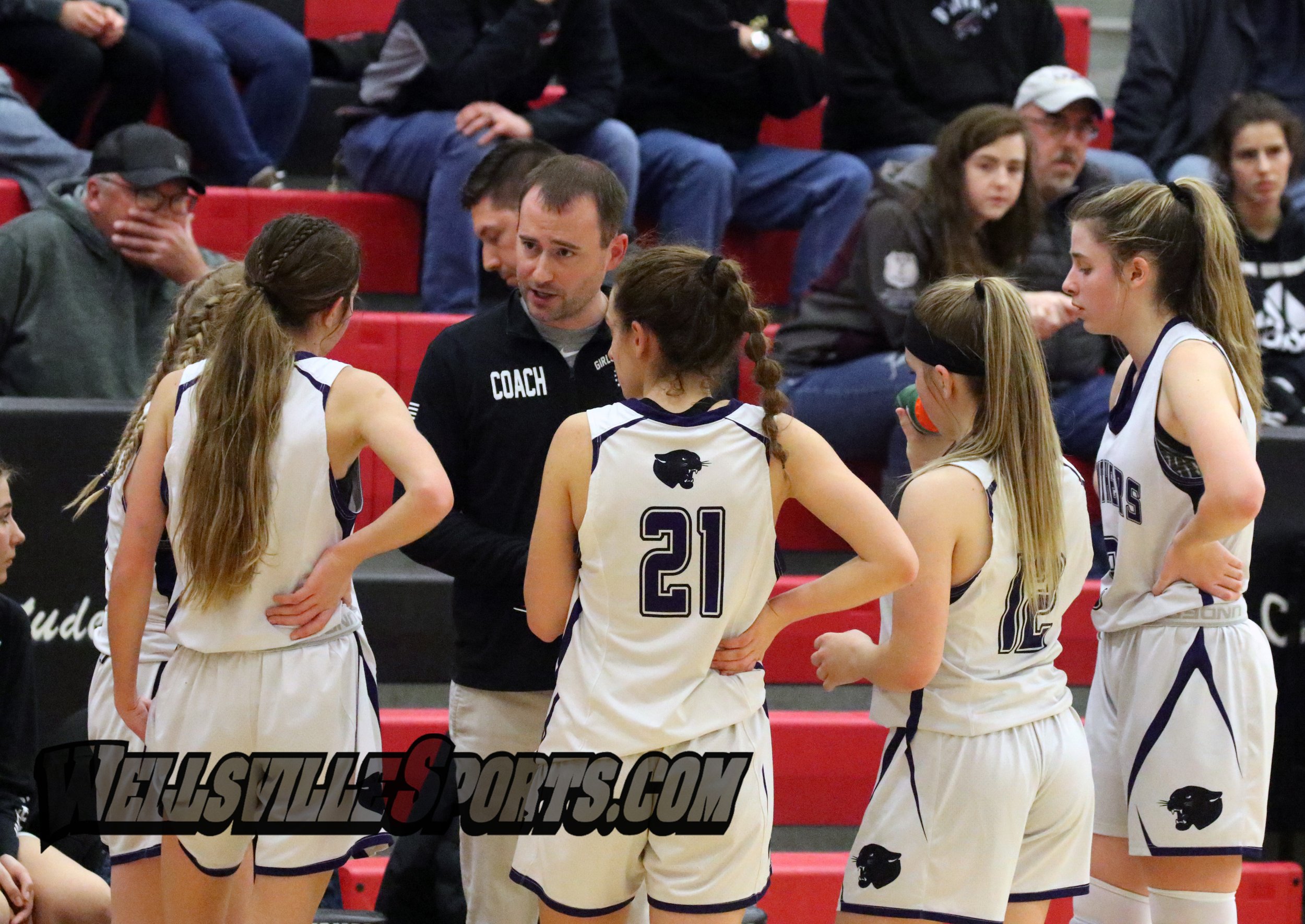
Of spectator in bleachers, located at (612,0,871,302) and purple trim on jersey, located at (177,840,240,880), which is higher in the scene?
spectator in bleachers, located at (612,0,871,302)

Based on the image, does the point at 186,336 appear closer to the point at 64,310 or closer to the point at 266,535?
the point at 266,535

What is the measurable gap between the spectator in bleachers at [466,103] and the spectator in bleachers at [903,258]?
902 millimetres

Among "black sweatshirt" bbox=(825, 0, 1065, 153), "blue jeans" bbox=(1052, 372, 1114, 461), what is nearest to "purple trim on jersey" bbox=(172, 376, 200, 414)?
"blue jeans" bbox=(1052, 372, 1114, 461)

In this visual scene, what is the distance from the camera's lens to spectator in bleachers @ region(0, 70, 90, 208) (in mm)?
4781

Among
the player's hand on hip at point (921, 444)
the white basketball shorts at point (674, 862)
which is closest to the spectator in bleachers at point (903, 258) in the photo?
the player's hand on hip at point (921, 444)

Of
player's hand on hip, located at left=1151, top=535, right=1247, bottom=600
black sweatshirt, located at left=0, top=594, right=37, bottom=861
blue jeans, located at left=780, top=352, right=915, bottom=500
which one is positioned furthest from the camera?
blue jeans, located at left=780, top=352, right=915, bottom=500

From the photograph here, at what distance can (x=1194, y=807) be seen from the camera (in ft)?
9.16

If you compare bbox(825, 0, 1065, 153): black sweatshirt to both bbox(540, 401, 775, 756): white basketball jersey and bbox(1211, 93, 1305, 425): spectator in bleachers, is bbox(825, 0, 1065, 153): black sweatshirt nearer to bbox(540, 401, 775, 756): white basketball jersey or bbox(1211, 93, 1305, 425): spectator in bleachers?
bbox(1211, 93, 1305, 425): spectator in bleachers

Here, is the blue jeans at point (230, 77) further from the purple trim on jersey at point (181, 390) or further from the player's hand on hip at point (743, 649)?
the player's hand on hip at point (743, 649)

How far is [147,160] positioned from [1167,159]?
12.4ft

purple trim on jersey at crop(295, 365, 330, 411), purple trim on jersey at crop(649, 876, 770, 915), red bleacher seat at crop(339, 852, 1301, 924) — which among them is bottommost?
red bleacher seat at crop(339, 852, 1301, 924)

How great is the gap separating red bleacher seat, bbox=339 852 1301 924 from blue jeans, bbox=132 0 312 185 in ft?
9.09

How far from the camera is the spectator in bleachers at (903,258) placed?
4504 mm

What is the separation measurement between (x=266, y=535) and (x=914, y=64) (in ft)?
12.5
